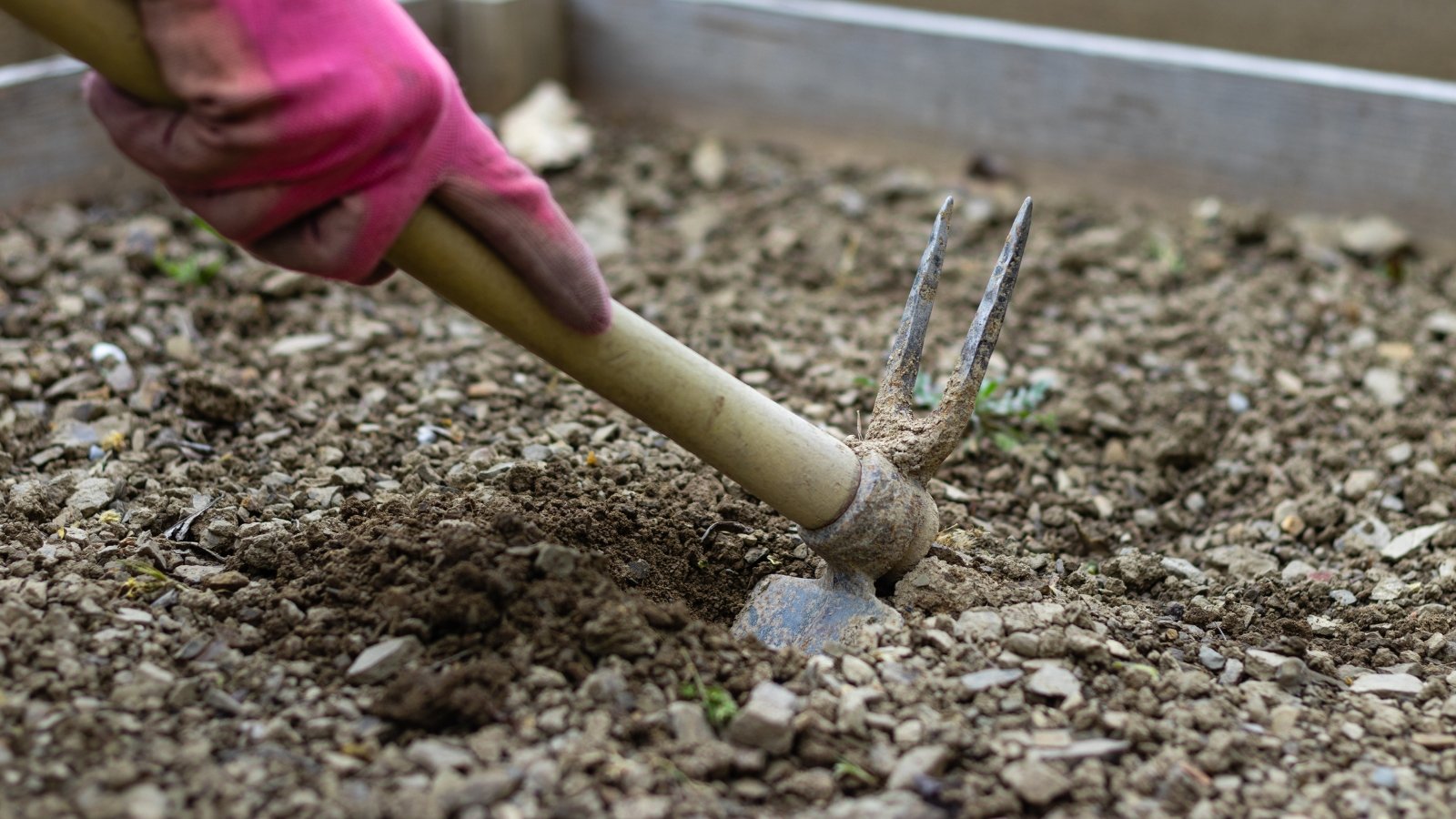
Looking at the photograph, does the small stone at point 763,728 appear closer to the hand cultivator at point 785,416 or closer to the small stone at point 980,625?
the hand cultivator at point 785,416

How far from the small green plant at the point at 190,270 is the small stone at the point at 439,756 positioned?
200cm

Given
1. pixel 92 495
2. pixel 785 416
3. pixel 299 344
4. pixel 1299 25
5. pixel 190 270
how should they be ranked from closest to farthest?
pixel 785 416 → pixel 92 495 → pixel 299 344 → pixel 190 270 → pixel 1299 25

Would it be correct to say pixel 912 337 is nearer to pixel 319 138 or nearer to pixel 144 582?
pixel 319 138

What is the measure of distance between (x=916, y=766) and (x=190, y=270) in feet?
7.89

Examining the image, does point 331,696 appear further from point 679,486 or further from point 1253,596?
point 1253,596

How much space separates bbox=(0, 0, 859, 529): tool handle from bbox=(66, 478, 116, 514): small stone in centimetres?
95

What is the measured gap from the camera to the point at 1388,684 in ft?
6.75

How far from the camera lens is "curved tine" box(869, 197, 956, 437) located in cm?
215

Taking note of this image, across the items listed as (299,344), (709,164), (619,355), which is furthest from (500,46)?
(619,355)

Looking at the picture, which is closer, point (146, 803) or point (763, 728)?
point (146, 803)

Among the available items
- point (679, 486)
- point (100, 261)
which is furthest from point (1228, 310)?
point (100, 261)

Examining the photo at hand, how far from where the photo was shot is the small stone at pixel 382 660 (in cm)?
184

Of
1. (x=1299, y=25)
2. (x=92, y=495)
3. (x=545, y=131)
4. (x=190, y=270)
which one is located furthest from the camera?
(x=1299, y=25)

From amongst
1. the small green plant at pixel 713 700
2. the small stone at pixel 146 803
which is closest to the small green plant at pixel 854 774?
the small green plant at pixel 713 700
